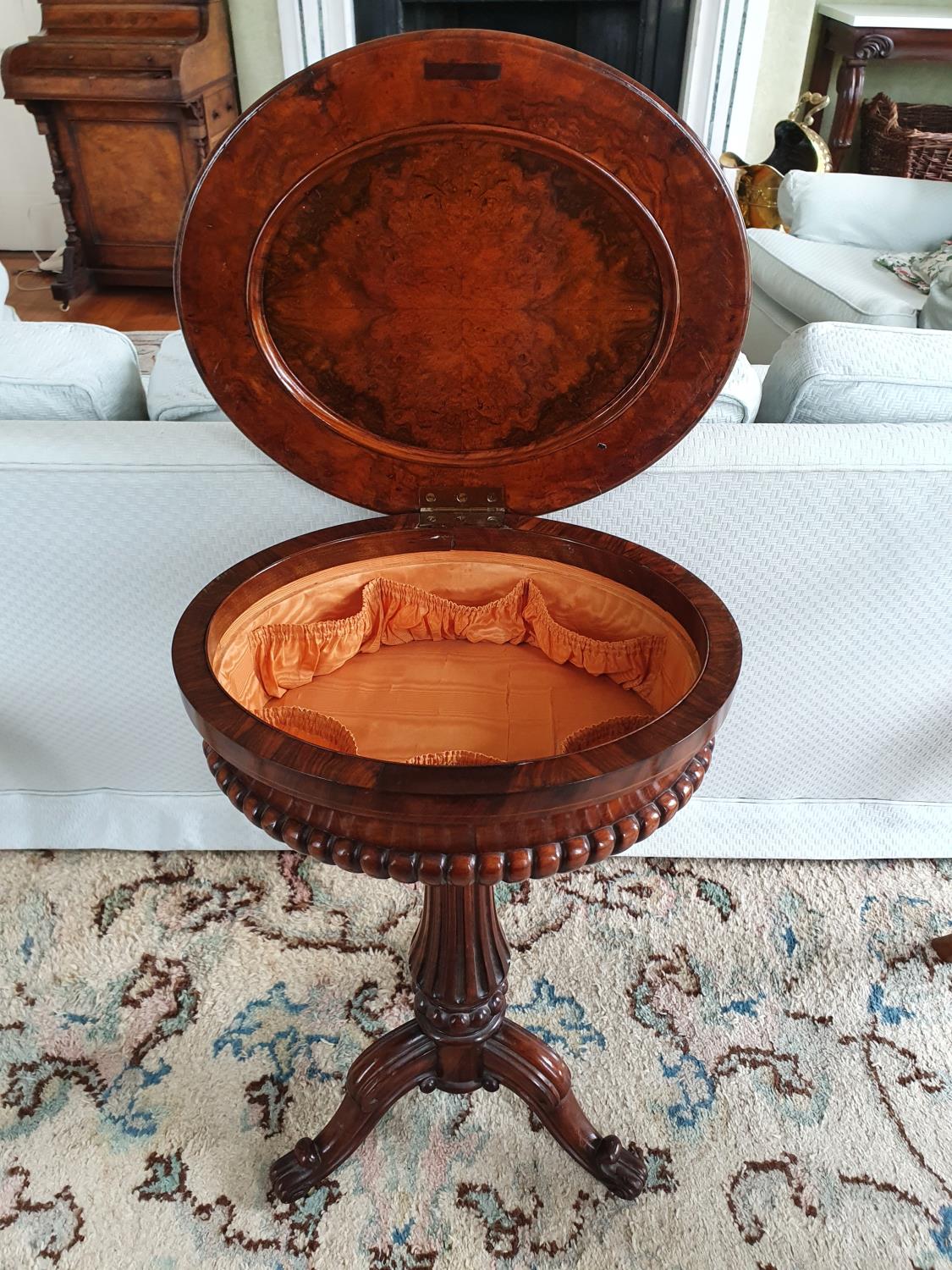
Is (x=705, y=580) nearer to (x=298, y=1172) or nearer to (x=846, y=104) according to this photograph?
(x=298, y=1172)

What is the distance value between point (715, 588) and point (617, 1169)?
0.61 m

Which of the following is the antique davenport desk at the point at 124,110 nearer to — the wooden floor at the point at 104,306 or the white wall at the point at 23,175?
the wooden floor at the point at 104,306

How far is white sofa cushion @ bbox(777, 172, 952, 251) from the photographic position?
7.78ft

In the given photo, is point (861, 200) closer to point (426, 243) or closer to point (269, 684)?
point (426, 243)

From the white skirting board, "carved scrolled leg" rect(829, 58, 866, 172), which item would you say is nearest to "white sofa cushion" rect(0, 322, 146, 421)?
the white skirting board

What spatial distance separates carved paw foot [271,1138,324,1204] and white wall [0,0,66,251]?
3.76 m

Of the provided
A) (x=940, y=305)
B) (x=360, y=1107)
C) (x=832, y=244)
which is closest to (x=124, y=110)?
(x=832, y=244)

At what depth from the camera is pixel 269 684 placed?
32.1 inches

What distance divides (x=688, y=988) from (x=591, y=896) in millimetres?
178

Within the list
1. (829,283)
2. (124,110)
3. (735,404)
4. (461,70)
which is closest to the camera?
(461,70)

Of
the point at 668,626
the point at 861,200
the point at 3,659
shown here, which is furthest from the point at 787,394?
the point at 861,200

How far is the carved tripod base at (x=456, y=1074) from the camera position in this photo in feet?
2.95

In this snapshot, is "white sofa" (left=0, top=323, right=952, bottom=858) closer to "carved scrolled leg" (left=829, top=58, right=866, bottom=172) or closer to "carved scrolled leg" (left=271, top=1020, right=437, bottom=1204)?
"carved scrolled leg" (left=271, top=1020, right=437, bottom=1204)

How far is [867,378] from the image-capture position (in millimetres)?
1027
